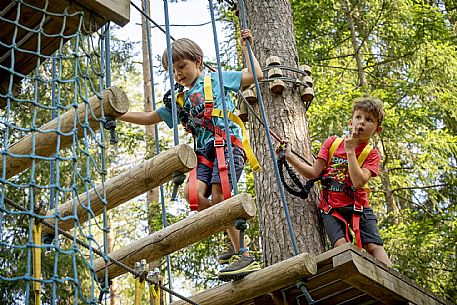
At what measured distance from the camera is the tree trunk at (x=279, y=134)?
422 centimetres

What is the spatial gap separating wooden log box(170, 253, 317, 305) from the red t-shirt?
82 centimetres

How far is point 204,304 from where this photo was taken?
3.68m

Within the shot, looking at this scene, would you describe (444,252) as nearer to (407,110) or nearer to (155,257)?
(407,110)

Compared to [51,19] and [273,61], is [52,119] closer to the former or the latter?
[51,19]

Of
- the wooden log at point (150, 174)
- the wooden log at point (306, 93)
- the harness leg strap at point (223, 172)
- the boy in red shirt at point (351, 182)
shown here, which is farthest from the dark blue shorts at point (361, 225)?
the wooden log at point (150, 174)

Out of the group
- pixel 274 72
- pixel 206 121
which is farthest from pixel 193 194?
pixel 274 72

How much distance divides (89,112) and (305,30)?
6040mm

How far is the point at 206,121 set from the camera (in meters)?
3.92

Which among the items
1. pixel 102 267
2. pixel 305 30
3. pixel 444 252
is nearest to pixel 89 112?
pixel 102 267

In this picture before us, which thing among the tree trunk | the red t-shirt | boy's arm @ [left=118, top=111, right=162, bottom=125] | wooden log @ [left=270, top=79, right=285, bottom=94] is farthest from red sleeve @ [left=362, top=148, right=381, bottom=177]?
boy's arm @ [left=118, top=111, right=162, bottom=125]

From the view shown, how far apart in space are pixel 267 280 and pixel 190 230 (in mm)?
427

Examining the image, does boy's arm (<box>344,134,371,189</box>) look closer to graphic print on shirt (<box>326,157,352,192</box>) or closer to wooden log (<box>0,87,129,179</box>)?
graphic print on shirt (<box>326,157,352,192</box>)

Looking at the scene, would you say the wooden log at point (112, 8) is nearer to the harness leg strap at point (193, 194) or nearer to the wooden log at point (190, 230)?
the wooden log at point (190, 230)

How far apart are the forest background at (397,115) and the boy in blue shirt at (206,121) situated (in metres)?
3.62
